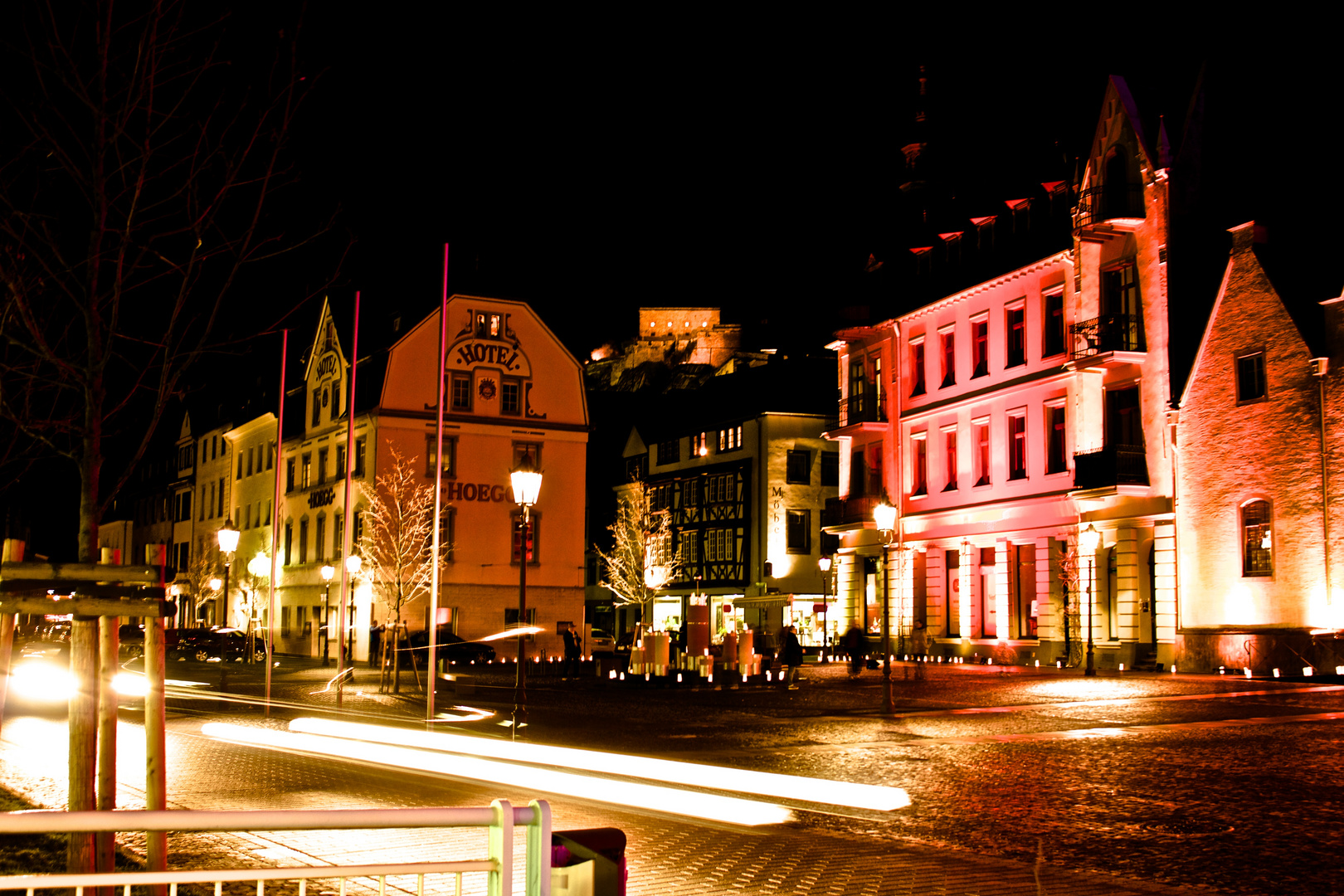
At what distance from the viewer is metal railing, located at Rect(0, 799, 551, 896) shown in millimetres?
4105

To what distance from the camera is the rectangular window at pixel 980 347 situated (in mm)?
46844

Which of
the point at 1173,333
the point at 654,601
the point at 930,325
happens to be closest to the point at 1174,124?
the point at 1173,333

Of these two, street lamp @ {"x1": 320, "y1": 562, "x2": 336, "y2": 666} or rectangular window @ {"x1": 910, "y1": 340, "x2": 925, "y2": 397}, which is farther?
street lamp @ {"x1": 320, "y1": 562, "x2": 336, "y2": 666}

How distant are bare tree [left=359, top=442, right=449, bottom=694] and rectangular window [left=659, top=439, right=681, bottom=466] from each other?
2531 cm

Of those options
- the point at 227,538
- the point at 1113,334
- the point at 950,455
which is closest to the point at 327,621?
the point at 227,538

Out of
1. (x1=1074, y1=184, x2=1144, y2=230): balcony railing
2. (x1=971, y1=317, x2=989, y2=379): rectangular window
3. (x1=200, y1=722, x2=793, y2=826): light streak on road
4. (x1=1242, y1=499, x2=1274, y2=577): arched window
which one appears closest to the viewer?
(x1=200, y1=722, x2=793, y2=826): light streak on road

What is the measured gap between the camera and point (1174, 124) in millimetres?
39656

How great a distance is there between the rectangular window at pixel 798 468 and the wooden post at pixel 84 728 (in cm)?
6026

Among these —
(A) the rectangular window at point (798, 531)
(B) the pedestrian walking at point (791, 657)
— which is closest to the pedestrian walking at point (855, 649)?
(B) the pedestrian walking at point (791, 657)

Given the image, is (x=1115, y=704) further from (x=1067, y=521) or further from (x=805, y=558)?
(x=805, y=558)

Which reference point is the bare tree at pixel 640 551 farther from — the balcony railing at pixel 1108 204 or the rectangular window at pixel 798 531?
the balcony railing at pixel 1108 204

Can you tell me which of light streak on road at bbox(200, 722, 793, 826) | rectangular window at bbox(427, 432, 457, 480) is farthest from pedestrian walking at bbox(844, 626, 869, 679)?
rectangular window at bbox(427, 432, 457, 480)

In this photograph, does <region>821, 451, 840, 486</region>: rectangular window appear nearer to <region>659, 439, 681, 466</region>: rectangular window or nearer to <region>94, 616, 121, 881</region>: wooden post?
<region>659, 439, 681, 466</region>: rectangular window

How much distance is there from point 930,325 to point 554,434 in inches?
717
